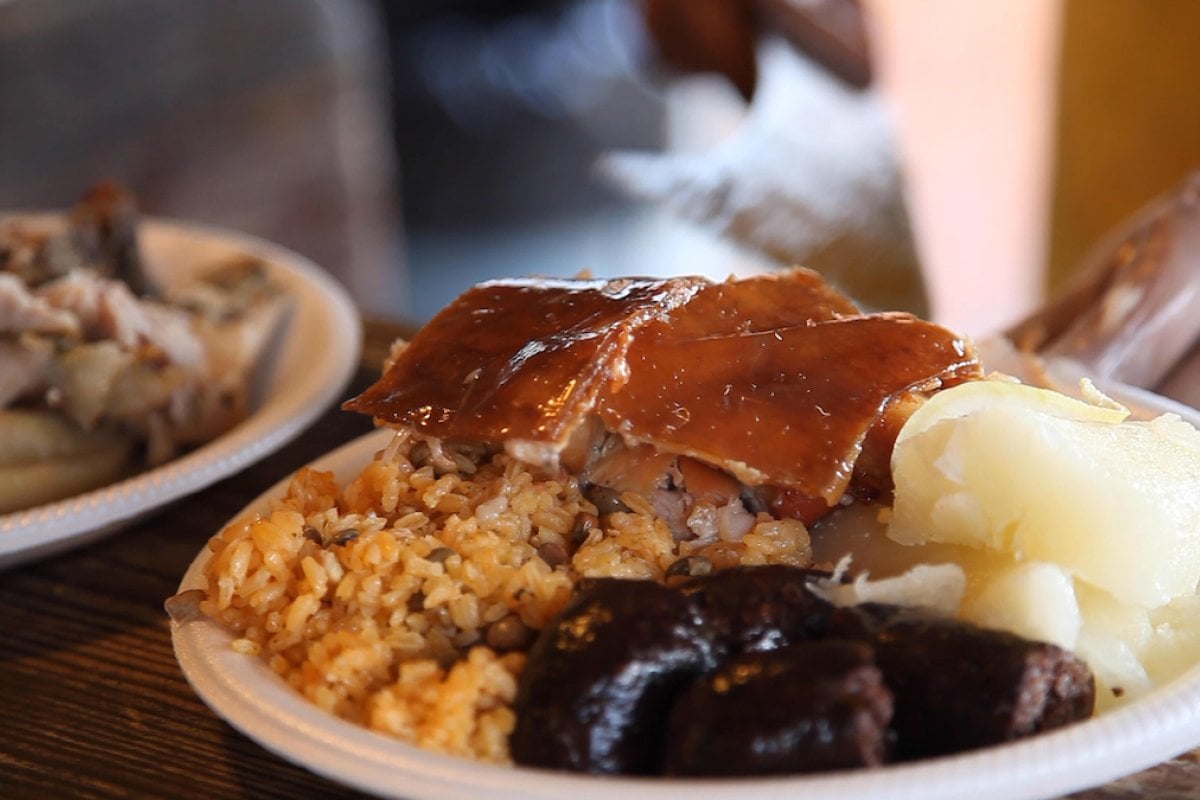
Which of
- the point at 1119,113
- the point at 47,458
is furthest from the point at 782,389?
the point at 1119,113

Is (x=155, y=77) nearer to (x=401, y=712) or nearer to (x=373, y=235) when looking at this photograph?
(x=373, y=235)

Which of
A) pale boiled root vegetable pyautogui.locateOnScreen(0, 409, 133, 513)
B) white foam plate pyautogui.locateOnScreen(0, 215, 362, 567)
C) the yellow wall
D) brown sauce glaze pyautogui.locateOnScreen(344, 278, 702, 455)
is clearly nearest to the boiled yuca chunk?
brown sauce glaze pyautogui.locateOnScreen(344, 278, 702, 455)

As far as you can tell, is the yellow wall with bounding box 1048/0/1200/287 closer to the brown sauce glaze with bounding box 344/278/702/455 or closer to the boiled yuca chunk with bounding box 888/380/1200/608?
the boiled yuca chunk with bounding box 888/380/1200/608

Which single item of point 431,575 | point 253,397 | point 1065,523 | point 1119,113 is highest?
point 1119,113

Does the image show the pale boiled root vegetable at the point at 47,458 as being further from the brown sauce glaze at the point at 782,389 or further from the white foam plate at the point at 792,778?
the brown sauce glaze at the point at 782,389

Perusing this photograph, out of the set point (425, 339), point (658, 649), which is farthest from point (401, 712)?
point (425, 339)

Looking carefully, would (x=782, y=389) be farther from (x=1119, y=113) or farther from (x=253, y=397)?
(x=1119, y=113)
